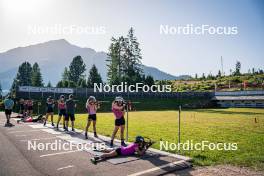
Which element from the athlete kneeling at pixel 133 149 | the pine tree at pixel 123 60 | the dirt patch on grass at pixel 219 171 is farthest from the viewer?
the pine tree at pixel 123 60

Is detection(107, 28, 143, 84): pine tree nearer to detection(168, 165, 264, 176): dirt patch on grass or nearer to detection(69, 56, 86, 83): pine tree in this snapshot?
detection(69, 56, 86, 83): pine tree

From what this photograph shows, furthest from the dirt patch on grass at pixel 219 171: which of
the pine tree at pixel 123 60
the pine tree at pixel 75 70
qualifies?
the pine tree at pixel 75 70

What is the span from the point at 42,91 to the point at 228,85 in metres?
72.5

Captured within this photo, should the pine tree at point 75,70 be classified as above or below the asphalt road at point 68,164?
above

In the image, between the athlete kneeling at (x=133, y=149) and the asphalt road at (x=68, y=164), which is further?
the athlete kneeling at (x=133, y=149)

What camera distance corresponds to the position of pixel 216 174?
763cm

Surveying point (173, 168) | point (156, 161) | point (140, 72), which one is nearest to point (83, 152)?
point (156, 161)

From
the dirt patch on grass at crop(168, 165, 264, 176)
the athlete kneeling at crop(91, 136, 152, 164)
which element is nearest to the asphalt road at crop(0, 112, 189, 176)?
the dirt patch on grass at crop(168, 165, 264, 176)

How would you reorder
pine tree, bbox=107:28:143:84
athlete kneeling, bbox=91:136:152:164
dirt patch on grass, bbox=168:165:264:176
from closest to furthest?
dirt patch on grass, bbox=168:165:264:176
athlete kneeling, bbox=91:136:152:164
pine tree, bbox=107:28:143:84

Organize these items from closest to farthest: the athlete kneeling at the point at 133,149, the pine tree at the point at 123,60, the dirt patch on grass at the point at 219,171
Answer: the dirt patch on grass at the point at 219,171 < the athlete kneeling at the point at 133,149 < the pine tree at the point at 123,60

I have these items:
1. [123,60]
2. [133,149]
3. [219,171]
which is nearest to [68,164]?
[133,149]

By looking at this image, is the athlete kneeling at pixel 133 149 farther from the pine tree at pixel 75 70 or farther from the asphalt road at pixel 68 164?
the pine tree at pixel 75 70

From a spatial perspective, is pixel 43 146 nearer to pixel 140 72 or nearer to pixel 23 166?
pixel 23 166

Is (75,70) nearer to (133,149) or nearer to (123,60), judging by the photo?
(123,60)
